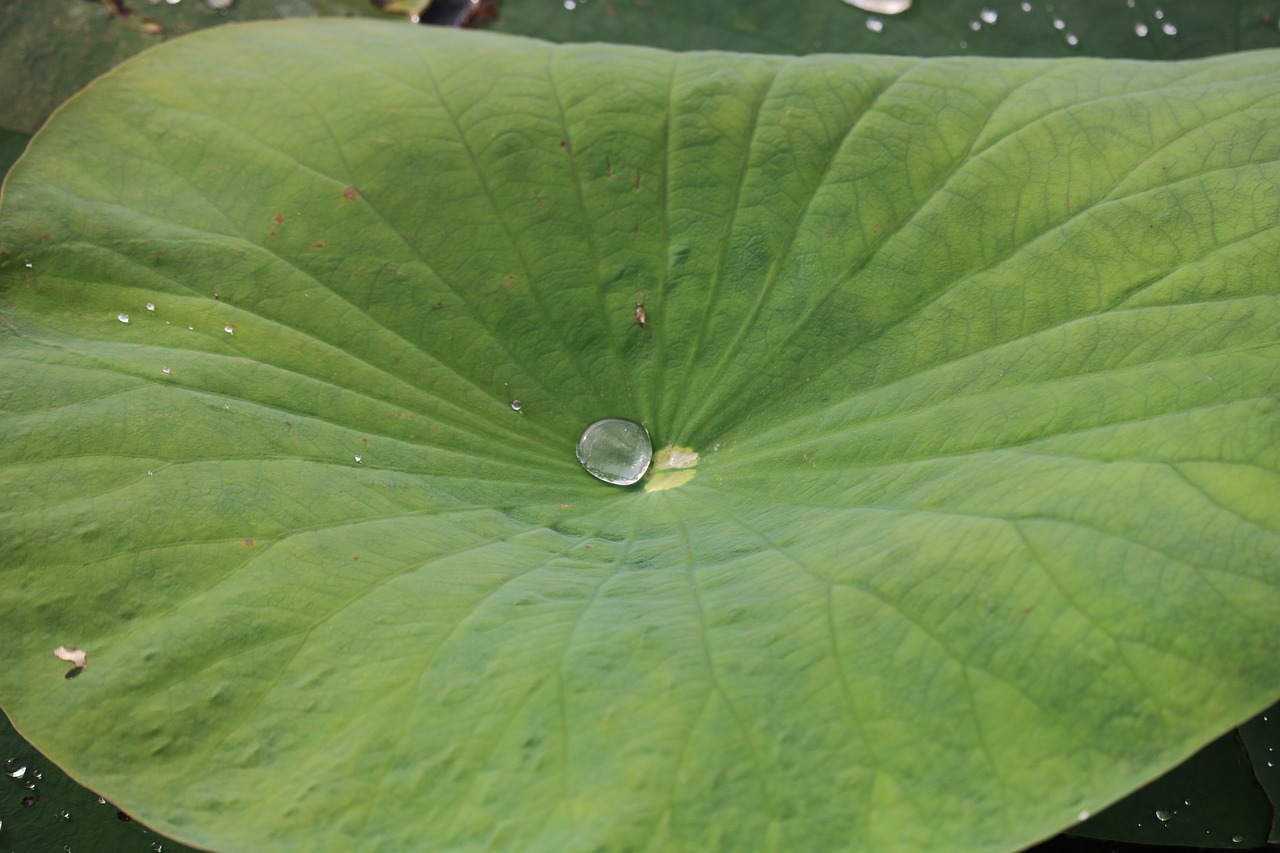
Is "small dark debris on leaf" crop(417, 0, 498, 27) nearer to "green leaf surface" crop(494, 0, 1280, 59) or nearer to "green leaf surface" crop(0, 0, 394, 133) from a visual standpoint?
"green leaf surface" crop(494, 0, 1280, 59)

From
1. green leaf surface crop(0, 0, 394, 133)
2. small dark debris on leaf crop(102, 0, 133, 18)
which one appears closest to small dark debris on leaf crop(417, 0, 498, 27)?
green leaf surface crop(0, 0, 394, 133)

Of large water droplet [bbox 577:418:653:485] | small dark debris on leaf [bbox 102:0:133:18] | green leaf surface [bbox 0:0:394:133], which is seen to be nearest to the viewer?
large water droplet [bbox 577:418:653:485]

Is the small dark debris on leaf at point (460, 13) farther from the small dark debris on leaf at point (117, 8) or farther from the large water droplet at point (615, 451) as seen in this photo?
the large water droplet at point (615, 451)

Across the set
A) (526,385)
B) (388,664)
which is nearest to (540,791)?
(388,664)

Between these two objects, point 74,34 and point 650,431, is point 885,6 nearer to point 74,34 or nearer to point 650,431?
point 650,431

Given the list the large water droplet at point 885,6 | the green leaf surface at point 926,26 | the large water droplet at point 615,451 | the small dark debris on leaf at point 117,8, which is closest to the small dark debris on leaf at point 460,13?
the green leaf surface at point 926,26

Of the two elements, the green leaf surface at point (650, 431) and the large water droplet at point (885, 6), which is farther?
the large water droplet at point (885, 6)
